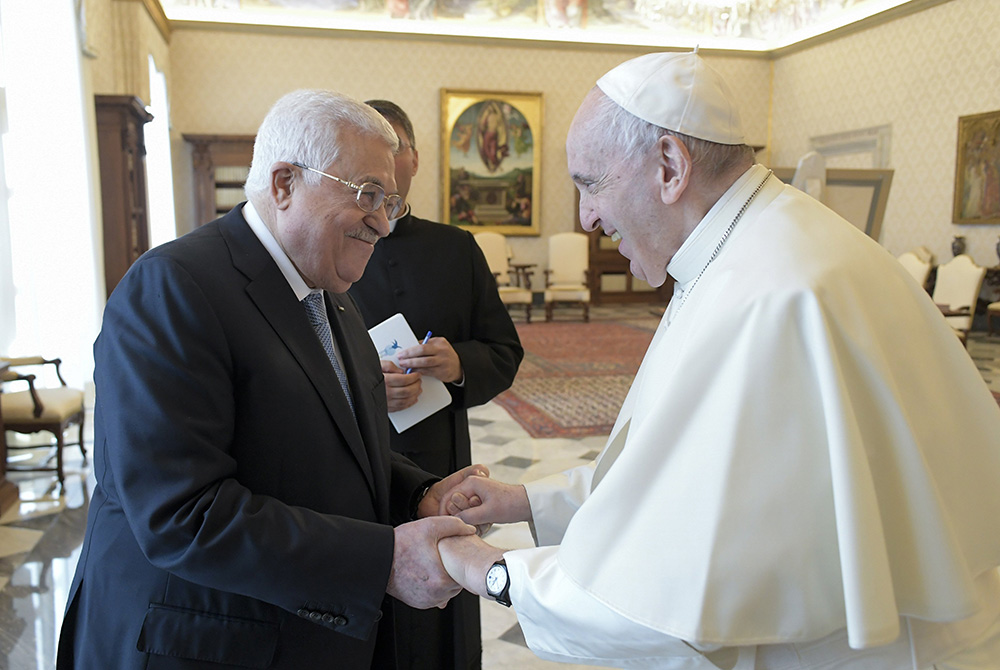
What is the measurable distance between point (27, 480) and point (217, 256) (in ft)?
15.7

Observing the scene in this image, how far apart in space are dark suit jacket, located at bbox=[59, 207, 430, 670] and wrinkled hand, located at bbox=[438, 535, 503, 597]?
0.13m

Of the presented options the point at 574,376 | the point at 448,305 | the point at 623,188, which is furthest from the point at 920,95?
the point at 623,188

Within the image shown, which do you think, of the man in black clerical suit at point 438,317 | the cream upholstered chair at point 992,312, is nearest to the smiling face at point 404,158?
the man in black clerical suit at point 438,317

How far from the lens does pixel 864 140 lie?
1440cm

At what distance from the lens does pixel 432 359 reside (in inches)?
101

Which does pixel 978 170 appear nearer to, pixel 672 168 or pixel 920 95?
pixel 920 95

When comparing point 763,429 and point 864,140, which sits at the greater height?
point 864,140

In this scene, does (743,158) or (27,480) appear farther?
(27,480)

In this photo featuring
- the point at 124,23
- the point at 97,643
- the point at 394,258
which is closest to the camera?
the point at 97,643

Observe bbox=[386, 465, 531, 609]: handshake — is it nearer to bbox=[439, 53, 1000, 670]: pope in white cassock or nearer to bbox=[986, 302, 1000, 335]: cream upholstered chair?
bbox=[439, 53, 1000, 670]: pope in white cassock

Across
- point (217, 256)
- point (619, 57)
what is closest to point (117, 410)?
point (217, 256)

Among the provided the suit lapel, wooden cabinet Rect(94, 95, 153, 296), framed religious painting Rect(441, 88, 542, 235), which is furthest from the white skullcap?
framed religious painting Rect(441, 88, 542, 235)

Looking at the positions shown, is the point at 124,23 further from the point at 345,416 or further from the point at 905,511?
the point at 905,511

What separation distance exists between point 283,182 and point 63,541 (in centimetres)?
362
